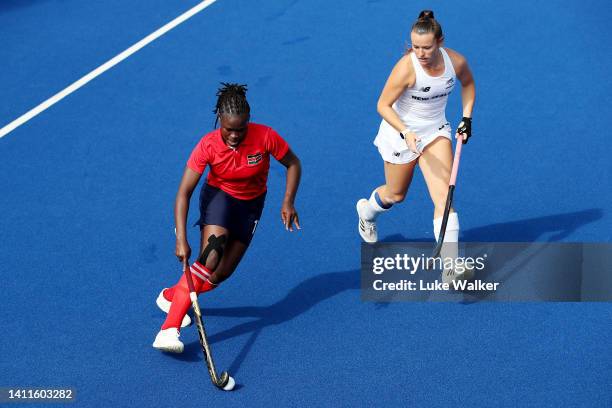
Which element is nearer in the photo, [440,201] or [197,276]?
[197,276]

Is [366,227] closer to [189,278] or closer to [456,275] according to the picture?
[456,275]

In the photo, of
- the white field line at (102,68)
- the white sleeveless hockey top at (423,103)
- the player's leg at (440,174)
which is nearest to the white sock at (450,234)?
the player's leg at (440,174)

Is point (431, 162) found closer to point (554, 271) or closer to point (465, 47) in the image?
point (554, 271)

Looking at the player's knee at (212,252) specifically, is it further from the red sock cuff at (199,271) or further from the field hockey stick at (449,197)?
the field hockey stick at (449,197)

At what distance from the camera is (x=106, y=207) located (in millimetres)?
8344

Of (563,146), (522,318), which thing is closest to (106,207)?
(522,318)

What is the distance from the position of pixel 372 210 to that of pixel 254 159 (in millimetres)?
1514

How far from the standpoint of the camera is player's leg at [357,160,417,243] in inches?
280

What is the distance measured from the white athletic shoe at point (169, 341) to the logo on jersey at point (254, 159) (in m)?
1.30

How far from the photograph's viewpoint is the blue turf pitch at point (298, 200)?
251 inches

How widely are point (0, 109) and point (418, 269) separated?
17.4ft

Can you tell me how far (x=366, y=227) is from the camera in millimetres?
7652

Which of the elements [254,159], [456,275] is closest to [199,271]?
[254,159]

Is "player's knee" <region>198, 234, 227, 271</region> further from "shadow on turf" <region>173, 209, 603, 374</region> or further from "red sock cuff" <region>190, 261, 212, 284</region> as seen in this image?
"shadow on turf" <region>173, 209, 603, 374</region>
